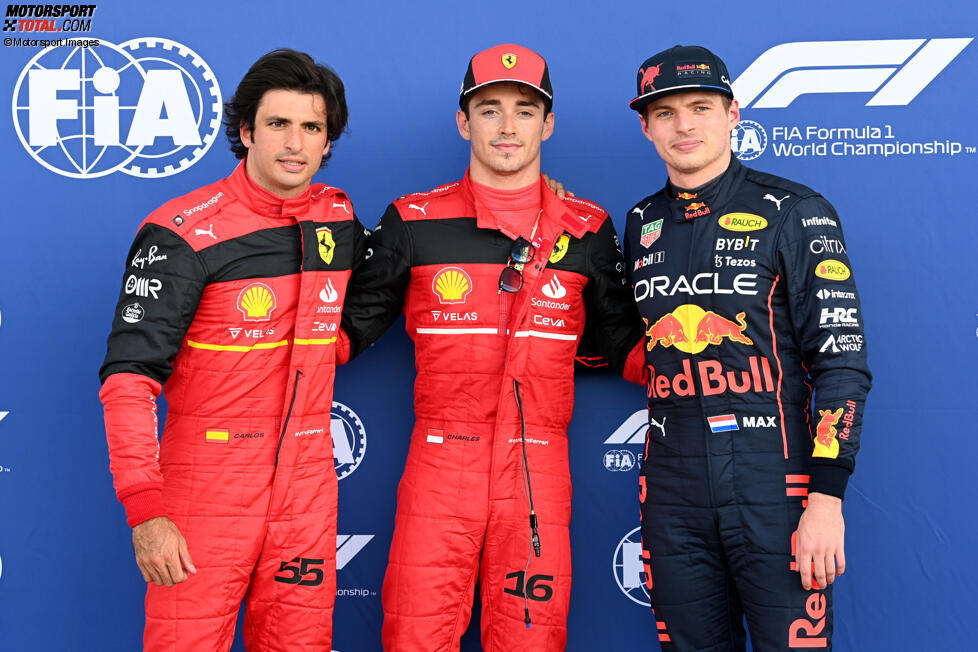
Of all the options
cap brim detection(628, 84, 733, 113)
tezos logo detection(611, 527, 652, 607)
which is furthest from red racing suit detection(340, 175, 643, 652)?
tezos logo detection(611, 527, 652, 607)

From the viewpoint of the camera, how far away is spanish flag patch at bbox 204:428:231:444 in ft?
6.91

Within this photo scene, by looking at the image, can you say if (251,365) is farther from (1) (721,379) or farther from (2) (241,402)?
(1) (721,379)

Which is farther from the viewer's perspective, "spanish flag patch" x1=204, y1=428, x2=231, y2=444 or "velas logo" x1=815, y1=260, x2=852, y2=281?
"spanish flag patch" x1=204, y1=428, x2=231, y2=444

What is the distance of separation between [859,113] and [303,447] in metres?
2.10

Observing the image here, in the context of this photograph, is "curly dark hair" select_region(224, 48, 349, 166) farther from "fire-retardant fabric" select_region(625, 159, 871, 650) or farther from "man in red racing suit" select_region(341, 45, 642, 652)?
"fire-retardant fabric" select_region(625, 159, 871, 650)

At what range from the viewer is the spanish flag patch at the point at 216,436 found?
2.11 metres

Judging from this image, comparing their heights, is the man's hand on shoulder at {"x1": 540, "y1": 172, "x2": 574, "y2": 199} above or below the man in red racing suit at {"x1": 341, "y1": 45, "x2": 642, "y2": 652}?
above

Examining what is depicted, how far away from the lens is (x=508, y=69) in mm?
2303

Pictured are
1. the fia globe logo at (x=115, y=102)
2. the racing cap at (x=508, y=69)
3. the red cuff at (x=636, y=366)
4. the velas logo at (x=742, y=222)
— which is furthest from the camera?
the fia globe logo at (x=115, y=102)

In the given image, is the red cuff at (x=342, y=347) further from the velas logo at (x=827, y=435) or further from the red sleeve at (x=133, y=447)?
the velas logo at (x=827, y=435)

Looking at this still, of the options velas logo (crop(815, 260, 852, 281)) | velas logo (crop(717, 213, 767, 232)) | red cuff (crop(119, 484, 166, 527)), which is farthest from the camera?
velas logo (crop(717, 213, 767, 232))

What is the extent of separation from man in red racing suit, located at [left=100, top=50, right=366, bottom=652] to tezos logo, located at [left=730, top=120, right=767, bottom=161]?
135 cm

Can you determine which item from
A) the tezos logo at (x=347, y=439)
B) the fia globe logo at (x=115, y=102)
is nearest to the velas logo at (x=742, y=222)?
the tezos logo at (x=347, y=439)

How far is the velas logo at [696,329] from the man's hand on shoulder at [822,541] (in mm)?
425
